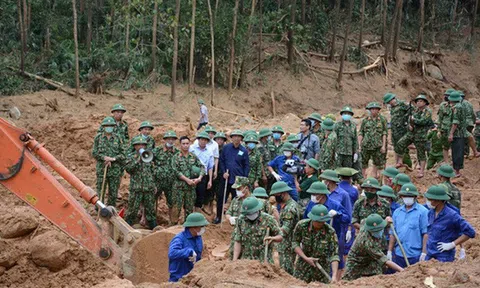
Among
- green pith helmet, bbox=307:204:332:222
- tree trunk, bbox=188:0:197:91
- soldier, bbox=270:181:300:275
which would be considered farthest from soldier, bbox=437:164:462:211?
tree trunk, bbox=188:0:197:91

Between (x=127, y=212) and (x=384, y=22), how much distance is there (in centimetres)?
2212

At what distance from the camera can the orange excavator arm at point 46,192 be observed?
10242 mm

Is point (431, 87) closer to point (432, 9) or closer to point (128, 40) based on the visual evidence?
point (432, 9)

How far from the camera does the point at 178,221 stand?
14.9 m

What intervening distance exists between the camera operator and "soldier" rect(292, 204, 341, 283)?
2957mm

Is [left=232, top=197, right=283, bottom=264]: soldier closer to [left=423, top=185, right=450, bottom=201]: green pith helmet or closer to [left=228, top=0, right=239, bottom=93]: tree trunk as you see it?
[left=423, top=185, right=450, bottom=201]: green pith helmet

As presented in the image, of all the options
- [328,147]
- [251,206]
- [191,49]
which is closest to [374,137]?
[328,147]

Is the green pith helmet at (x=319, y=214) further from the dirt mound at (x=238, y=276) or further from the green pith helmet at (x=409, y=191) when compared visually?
the green pith helmet at (x=409, y=191)

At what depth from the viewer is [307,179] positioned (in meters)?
13.0

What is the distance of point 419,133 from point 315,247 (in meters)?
8.04

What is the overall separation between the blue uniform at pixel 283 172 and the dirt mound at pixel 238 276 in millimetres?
4430

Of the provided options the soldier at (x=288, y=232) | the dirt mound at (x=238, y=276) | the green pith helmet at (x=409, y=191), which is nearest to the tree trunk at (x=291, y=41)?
the green pith helmet at (x=409, y=191)

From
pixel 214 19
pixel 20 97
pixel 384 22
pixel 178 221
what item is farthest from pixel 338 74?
pixel 178 221

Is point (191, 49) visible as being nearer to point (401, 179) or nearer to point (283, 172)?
point (283, 172)
